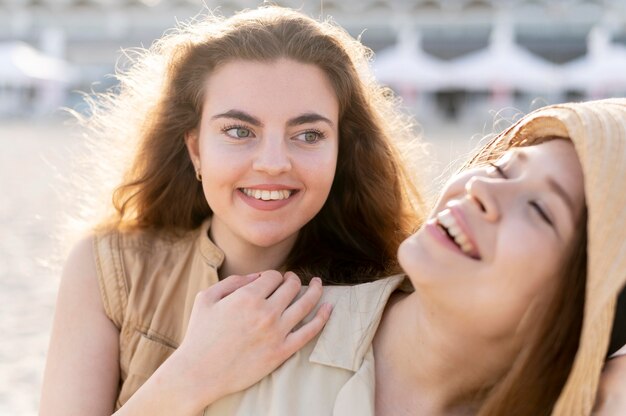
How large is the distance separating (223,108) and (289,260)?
0.65m

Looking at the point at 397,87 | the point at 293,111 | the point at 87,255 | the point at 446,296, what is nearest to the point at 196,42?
the point at 293,111

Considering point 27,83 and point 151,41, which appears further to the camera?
point 151,41

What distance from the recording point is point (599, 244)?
1937 millimetres

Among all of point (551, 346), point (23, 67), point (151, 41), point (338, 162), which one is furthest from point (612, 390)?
point (151, 41)

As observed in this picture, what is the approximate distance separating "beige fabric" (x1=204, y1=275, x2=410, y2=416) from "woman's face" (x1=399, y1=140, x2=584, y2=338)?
1.07ft

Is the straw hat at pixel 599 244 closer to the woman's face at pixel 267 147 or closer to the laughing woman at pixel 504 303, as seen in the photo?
the laughing woman at pixel 504 303

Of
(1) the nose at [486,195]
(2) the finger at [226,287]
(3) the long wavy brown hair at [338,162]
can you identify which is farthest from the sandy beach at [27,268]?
(1) the nose at [486,195]

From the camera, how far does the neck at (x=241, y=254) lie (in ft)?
9.93

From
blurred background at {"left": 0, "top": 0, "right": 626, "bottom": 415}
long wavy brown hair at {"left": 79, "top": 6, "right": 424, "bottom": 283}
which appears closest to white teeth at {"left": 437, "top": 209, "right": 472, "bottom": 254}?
long wavy brown hair at {"left": 79, "top": 6, "right": 424, "bottom": 283}

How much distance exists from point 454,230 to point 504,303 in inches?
8.6

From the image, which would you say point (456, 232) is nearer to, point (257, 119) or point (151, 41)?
point (257, 119)

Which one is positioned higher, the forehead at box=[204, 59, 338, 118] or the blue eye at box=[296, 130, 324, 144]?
the forehead at box=[204, 59, 338, 118]

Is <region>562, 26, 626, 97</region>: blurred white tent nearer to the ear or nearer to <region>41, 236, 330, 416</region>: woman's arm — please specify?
the ear

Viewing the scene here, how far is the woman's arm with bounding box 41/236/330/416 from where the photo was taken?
2.35 m
